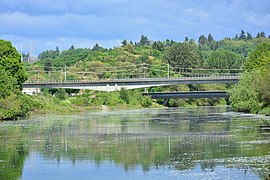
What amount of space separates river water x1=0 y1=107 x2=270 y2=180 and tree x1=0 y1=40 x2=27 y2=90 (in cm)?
3669

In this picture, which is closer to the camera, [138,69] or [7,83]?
[7,83]

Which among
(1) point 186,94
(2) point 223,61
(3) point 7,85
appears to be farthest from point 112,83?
(2) point 223,61

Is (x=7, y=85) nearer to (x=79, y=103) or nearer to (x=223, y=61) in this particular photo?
(x=79, y=103)

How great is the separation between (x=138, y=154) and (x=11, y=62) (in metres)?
58.0

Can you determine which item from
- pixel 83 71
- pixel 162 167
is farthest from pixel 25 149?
pixel 83 71

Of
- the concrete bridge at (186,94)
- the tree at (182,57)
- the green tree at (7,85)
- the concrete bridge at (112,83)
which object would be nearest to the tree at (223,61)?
the tree at (182,57)

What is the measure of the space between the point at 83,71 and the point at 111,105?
4610 centimetres

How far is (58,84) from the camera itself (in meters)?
137

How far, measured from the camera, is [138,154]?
38625 millimetres

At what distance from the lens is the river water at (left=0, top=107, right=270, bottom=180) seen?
104ft

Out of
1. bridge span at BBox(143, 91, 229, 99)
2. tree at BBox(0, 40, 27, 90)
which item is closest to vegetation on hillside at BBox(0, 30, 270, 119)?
tree at BBox(0, 40, 27, 90)

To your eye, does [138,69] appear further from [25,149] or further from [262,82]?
[25,149]

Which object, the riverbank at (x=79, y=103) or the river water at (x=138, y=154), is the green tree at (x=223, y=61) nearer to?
the riverbank at (x=79, y=103)

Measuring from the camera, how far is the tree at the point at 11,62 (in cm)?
9206
